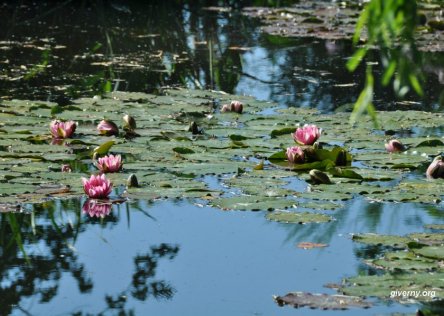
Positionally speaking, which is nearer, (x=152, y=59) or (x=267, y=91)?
(x=267, y=91)

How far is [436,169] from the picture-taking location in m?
4.08

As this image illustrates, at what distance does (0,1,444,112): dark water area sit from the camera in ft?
20.6

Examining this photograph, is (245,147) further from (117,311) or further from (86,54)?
(86,54)

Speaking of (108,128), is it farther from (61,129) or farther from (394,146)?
(394,146)

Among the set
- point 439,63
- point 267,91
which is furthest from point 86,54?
point 439,63

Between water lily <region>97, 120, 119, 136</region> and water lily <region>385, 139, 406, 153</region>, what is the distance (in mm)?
1279

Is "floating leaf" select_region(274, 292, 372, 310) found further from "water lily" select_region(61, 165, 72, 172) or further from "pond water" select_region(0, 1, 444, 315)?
"water lily" select_region(61, 165, 72, 172)

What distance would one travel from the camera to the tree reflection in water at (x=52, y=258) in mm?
2864

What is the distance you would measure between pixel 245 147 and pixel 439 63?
3.19m

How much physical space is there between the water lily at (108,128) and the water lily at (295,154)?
3.13ft

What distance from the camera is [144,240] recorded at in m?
3.39

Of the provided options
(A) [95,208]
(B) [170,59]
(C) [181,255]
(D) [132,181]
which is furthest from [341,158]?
(B) [170,59]

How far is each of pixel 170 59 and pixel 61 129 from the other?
117 inches

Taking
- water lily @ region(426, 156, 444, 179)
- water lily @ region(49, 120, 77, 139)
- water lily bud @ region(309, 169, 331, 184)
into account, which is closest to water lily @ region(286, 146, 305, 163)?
water lily bud @ region(309, 169, 331, 184)
